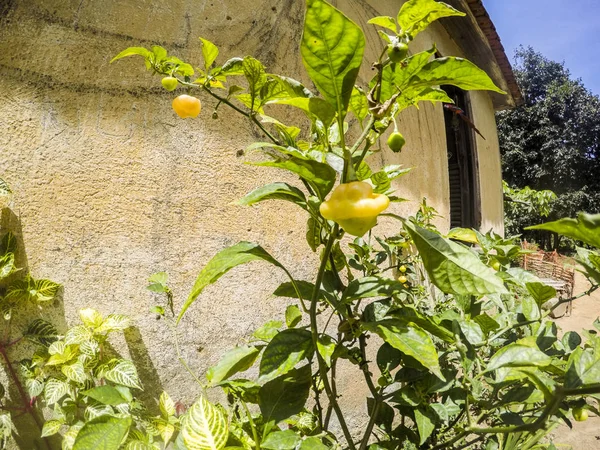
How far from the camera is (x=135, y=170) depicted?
1290 millimetres

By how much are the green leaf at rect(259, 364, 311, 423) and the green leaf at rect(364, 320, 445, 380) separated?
20 cm

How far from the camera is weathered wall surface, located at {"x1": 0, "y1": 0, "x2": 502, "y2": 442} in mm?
1145

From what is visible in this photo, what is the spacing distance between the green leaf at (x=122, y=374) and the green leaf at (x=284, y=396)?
557 mm

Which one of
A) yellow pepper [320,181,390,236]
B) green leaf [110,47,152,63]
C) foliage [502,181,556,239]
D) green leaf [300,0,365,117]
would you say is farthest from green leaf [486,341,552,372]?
foliage [502,181,556,239]

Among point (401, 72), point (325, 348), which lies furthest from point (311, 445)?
point (401, 72)

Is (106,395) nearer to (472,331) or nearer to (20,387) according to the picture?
(20,387)

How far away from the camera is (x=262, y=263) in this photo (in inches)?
62.0

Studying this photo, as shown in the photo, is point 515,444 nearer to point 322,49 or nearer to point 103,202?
point 322,49

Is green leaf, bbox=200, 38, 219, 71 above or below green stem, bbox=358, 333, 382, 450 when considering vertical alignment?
above

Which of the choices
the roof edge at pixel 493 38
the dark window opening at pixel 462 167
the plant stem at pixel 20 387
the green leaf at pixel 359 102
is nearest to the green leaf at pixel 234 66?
the green leaf at pixel 359 102

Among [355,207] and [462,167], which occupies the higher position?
[462,167]

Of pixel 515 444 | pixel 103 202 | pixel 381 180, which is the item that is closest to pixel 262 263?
pixel 103 202

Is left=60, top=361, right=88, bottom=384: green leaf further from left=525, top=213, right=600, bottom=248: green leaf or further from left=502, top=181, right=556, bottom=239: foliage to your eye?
left=502, top=181, right=556, bottom=239: foliage

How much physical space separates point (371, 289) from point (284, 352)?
0.20 metres
